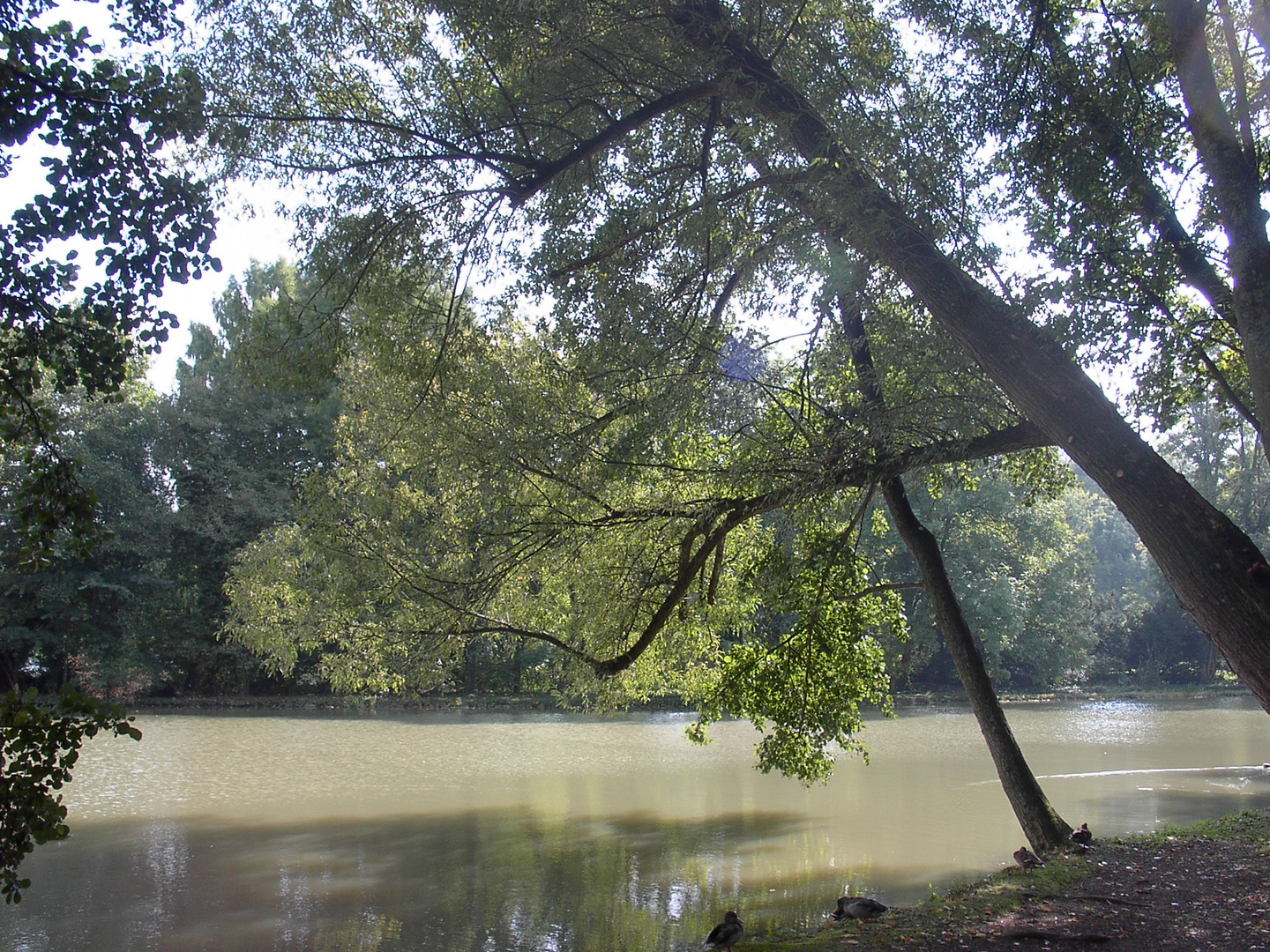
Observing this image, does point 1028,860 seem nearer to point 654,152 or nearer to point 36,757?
point 654,152

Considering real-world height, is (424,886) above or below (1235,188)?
below

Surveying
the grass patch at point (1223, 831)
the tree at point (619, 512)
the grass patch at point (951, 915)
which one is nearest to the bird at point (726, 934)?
the grass patch at point (951, 915)

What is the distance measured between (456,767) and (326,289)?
38.0ft

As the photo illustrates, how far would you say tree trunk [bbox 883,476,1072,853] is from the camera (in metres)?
7.56

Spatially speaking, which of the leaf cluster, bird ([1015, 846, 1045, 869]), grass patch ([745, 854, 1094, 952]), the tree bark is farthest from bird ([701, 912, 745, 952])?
the leaf cluster

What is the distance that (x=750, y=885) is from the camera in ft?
28.9

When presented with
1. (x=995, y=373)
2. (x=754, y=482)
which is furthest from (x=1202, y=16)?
(x=754, y=482)

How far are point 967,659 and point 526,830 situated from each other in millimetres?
6025

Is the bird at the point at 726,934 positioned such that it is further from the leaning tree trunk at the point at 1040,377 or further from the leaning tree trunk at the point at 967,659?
the leaning tree trunk at the point at 1040,377

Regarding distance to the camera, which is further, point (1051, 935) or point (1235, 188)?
point (1051, 935)

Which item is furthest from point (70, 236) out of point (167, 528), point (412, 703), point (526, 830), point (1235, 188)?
point (167, 528)

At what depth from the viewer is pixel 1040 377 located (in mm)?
4254

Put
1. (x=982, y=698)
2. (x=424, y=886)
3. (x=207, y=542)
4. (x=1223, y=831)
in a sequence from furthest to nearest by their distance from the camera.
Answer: (x=207, y=542) < (x=424, y=886) < (x=1223, y=831) < (x=982, y=698)

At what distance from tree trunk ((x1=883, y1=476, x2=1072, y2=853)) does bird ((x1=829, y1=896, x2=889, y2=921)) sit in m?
1.61
